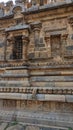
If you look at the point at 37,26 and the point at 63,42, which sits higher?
the point at 37,26

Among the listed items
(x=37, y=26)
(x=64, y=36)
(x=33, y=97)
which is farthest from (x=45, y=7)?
(x=33, y=97)

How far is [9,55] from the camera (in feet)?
29.2

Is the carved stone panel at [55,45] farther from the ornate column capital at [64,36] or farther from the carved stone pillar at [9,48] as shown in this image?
the carved stone pillar at [9,48]

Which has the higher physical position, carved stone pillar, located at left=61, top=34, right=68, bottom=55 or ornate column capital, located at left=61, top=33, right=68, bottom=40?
ornate column capital, located at left=61, top=33, right=68, bottom=40

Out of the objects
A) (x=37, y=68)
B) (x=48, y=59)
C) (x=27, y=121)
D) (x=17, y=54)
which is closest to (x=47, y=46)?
(x=48, y=59)

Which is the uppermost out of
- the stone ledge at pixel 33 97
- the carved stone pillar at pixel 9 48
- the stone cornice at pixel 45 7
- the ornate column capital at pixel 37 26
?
the stone cornice at pixel 45 7

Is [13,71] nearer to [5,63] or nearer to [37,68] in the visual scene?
[37,68]

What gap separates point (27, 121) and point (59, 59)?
12.3 feet

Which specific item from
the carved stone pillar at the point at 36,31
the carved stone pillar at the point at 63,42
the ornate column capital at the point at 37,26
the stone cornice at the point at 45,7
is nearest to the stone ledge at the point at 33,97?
the carved stone pillar at the point at 63,42

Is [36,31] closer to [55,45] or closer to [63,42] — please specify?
[55,45]

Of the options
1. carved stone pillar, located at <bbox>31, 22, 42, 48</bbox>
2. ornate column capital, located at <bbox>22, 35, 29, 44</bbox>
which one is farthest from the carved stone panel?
ornate column capital, located at <bbox>22, 35, 29, 44</bbox>

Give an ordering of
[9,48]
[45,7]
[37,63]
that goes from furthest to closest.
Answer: [9,48]
[45,7]
[37,63]

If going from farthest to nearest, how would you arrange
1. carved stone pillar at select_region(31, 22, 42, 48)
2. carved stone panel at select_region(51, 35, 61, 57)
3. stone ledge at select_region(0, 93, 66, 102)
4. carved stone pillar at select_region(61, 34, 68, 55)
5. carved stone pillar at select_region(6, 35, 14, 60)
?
carved stone pillar at select_region(6, 35, 14, 60) → carved stone pillar at select_region(31, 22, 42, 48) → carved stone panel at select_region(51, 35, 61, 57) → carved stone pillar at select_region(61, 34, 68, 55) → stone ledge at select_region(0, 93, 66, 102)

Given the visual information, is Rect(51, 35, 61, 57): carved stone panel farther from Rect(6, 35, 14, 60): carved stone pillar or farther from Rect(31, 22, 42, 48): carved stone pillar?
Rect(6, 35, 14, 60): carved stone pillar
